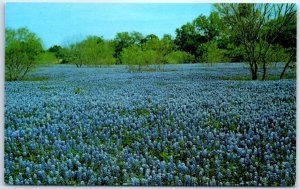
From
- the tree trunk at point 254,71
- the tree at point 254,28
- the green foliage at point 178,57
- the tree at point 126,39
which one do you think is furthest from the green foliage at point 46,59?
the tree trunk at point 254,71

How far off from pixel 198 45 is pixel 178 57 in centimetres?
26

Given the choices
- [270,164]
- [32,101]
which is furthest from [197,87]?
[32,101]

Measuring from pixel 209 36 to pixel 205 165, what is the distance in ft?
4.92

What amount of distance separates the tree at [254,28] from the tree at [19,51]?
6.80 ft

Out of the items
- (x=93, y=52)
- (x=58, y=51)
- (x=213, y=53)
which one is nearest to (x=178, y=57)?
(x=213, y=53)

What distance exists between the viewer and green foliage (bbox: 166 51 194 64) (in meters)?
5.28

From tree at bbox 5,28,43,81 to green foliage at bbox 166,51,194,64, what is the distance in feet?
4.76

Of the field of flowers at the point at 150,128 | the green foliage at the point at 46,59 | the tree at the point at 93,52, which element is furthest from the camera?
the green foliage at the point at 46,59

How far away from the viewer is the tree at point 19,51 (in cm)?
508

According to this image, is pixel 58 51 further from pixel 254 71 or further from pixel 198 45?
pixel 254 71

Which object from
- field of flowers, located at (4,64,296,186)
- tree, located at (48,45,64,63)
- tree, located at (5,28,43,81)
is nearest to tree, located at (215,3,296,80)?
field of flowers, located at (4,64,296,186)

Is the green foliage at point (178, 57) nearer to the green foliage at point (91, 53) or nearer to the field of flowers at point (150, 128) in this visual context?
the field of flowers at point (150, 128)

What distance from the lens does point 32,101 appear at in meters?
5.28

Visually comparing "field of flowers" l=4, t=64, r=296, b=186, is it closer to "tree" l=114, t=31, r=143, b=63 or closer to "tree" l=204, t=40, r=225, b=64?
"tree" l=204, t=40, r=225, b=64
